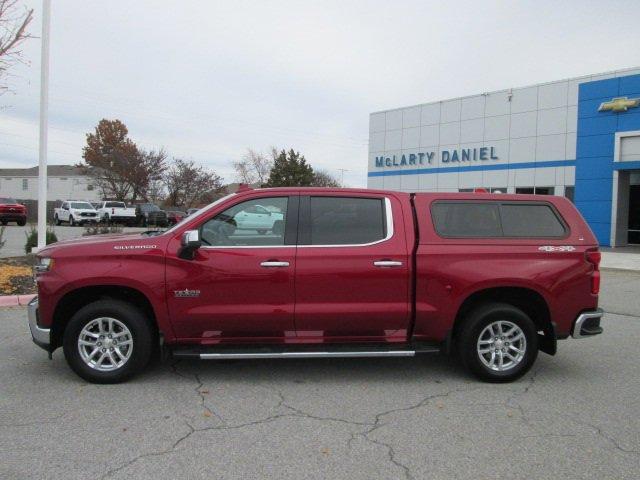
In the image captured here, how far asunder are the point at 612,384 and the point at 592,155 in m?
21.0

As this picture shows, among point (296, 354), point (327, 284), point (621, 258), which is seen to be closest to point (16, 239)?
point (296, 354)

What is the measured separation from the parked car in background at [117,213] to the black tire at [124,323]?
3148 cm

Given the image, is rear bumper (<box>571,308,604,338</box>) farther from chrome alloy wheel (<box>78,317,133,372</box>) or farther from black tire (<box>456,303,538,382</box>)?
chrome alloy wheel (<box>78,317,133,372</box>)

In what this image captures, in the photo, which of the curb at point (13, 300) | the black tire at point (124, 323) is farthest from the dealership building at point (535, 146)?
the black tire at point (124, 323)

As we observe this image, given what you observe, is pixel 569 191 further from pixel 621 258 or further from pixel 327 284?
pixel 327 284

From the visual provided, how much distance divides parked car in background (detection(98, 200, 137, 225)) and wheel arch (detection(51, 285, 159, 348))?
31225 millimetres

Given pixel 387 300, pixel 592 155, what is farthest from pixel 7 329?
pixel 592 155

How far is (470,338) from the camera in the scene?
17.6 ft

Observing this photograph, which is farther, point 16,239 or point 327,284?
point 16,239

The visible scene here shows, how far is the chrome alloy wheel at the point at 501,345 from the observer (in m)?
5.43

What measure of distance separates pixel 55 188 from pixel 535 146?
67.2 m

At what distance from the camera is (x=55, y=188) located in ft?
250

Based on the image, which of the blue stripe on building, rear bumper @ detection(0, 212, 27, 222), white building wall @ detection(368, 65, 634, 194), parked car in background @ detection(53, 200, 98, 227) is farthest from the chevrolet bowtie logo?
rear bumper @ detection(0, 212, 27, 222)

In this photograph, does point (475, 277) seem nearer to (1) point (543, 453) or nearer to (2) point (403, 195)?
(2) point (403, 195)
